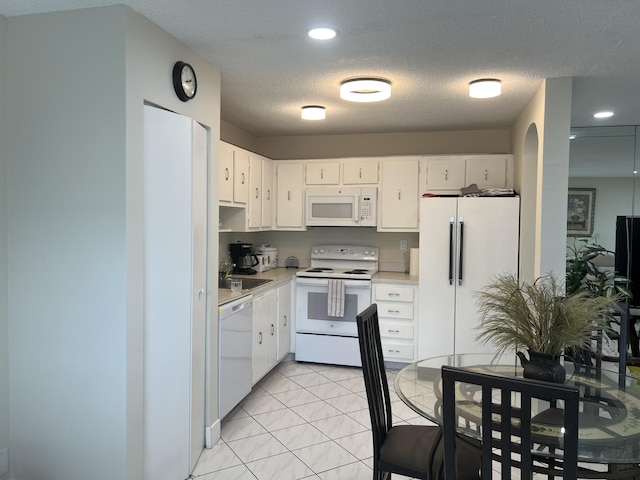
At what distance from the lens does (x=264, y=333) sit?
3.91 metres

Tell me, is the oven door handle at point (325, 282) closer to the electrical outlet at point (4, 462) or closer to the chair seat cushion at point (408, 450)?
the chair seat cushion at point (408, 450)

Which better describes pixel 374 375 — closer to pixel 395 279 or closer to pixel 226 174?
pixel 226 174

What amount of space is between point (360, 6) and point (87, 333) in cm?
204

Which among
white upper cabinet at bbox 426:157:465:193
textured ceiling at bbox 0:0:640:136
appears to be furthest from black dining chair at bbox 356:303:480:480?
white upper cabinet at bbox 426:157:465:193

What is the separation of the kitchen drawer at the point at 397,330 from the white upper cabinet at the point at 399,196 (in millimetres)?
988

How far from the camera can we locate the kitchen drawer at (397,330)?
437 centimetres

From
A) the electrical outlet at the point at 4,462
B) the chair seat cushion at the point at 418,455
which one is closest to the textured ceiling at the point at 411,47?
the chair seat cushion at the point at 418,455

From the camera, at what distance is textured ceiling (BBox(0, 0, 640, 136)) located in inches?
83.0

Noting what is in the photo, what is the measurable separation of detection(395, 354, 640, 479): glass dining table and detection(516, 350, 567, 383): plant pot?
4.2 inches

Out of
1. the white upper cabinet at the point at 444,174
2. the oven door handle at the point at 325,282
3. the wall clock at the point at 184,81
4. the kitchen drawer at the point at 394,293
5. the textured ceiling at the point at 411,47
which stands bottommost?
the kitchen drawer at the point at 394,293

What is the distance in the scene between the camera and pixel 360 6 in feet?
6.85

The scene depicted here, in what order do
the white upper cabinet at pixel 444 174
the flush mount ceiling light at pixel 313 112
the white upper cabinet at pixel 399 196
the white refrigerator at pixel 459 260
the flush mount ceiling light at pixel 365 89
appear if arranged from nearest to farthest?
the flush mount ceiling light at pixel 365 89 < the flush mount ceiling light at pixel 313 112 < the white refrigerator at pixel 459 260 < the white upper cabinet at pixel 444 174 < the white upper cabinet at pixel 399 196

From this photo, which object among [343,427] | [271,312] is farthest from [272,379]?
[343,427]

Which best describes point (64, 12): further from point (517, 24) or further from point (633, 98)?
point (633, 98)
